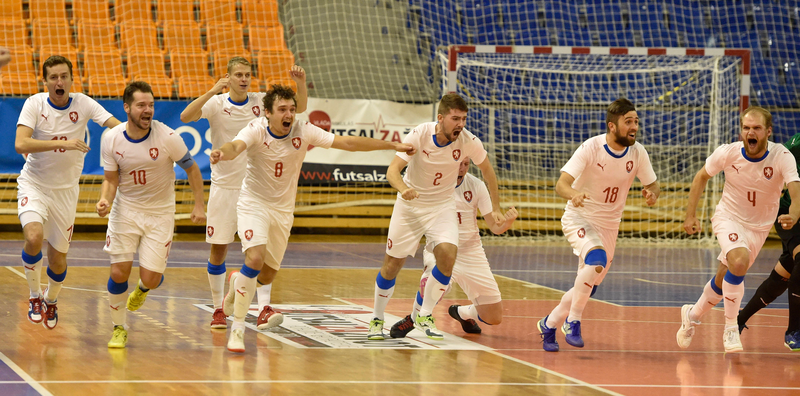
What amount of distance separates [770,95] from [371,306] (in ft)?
39.2

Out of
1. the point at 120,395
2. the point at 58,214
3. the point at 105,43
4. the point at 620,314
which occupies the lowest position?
the point at 620,314

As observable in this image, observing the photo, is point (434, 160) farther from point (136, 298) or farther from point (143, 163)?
point (136, 298)

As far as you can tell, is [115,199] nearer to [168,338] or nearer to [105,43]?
[168,338]

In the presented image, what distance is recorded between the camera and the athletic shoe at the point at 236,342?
602 centimetres

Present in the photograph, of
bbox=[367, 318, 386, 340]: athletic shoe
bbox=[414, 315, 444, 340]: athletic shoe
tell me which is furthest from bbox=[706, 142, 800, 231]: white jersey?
bbox=[367, 318, 386, 340]: athletic shoe

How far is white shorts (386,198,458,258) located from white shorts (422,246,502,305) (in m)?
0.36

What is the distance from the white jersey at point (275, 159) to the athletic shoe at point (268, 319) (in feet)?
2.96

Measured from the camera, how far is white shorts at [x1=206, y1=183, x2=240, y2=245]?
7270 millimetres

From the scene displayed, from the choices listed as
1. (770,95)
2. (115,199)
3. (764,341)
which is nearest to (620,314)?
(764,341)

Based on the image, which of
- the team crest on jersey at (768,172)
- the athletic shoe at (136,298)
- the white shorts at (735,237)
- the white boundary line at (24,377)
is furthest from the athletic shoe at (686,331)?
the white boundary line at (24,377)

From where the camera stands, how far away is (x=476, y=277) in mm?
7020

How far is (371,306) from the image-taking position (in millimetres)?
8523

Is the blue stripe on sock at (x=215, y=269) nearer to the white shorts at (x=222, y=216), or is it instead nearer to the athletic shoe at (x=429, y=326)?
the white shorts at (x=222, y=216)

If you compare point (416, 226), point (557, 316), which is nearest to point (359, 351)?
point (416, 226)
